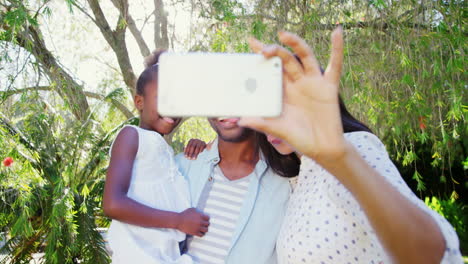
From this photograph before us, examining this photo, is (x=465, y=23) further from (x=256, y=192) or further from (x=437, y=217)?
(x=437, y=217)

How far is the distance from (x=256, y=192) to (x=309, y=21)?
2.33 metres

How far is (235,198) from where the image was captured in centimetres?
185

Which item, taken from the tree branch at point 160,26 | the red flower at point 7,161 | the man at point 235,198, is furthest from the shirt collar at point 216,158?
the tree branch at point 160,26

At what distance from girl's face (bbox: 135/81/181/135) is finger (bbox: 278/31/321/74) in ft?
3.39

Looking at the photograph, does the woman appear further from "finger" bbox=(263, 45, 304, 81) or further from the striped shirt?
the striped shirt

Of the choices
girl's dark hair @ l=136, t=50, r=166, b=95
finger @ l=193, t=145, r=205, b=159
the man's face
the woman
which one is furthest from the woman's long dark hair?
the woman

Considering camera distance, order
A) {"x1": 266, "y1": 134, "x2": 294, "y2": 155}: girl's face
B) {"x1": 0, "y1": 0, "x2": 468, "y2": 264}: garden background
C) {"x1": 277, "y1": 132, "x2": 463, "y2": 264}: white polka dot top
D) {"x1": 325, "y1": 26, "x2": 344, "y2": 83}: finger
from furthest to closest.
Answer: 1. {"x1": 0, "y1": 0, "x2": 468, "y2": 264}: garden background
2. {"x1": 266, "y1": 134, "x2": 294, "y2": 155}: girl's face
3. {"x1": 277, "y1": 132, "x2": 463, "y2": 264}: white polka dot top
4. {"x1": 325, "y1": 26, "x2": 344, "y2": 83}: finger

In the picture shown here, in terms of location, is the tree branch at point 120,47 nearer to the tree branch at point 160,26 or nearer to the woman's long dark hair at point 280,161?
the tree branch at point 160,26

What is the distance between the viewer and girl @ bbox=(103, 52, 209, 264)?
5.39ft

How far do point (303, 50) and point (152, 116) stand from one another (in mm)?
1076

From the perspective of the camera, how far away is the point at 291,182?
181 centimetres

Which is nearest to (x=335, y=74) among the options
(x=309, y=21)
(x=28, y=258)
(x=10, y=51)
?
(x=309, y=21)

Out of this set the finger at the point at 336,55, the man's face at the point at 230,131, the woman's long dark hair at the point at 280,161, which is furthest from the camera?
the man's face at the point at 230,131

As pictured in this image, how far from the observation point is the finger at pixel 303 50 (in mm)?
898
